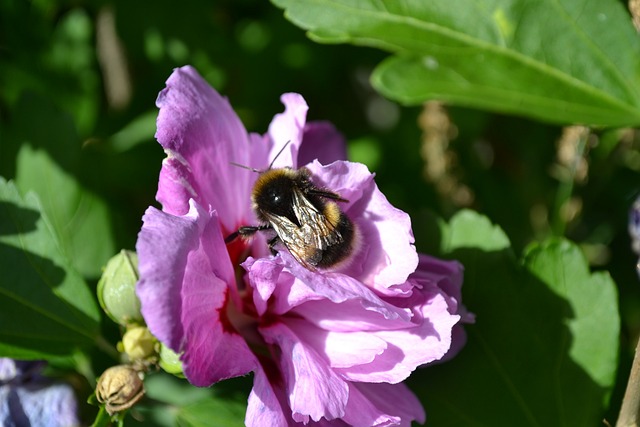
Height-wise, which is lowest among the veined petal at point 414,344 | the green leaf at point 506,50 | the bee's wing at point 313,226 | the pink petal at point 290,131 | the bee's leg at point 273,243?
the veined petal at point 414,344

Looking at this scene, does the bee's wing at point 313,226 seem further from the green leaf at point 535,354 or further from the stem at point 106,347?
the stem at point 106,347

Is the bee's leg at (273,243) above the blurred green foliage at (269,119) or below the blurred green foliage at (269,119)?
above

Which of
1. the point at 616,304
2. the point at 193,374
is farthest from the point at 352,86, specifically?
the point at 193,374

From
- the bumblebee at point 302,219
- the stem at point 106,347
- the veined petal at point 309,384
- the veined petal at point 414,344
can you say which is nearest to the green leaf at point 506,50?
the bumblebee at point 302,219

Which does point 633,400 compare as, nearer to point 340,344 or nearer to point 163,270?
point 340,344

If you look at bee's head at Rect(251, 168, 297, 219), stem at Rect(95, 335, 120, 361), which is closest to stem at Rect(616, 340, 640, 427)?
bee's head at Rect(251, 168, 297, 219)

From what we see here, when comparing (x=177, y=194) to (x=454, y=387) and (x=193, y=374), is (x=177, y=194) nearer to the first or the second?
(x=193, y=374)
